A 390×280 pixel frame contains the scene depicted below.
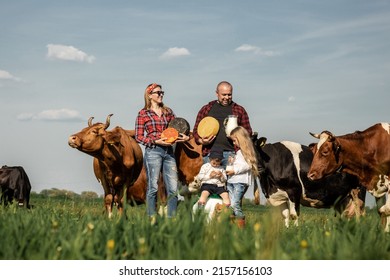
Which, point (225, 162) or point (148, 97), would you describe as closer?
point (225, 162)

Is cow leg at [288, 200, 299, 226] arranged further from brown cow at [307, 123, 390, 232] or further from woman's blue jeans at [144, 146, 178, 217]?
woman's blue jeans at [144, 146, 178, 217]

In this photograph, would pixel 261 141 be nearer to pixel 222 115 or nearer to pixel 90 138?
pixel 222 115

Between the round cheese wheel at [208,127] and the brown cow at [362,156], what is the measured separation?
2.79m

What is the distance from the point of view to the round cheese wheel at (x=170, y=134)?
9.91m

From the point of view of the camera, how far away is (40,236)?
6242mm

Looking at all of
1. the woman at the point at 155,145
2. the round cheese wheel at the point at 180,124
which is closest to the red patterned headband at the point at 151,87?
the woman at the point at 155,145

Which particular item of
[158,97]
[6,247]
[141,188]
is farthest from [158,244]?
[141,188]

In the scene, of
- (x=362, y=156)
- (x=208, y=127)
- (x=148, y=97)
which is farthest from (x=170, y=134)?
(x=362, y=156)

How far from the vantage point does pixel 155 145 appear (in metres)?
10.2

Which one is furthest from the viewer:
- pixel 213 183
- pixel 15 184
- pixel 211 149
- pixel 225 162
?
pixel 15 184

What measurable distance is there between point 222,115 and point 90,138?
10.1ft

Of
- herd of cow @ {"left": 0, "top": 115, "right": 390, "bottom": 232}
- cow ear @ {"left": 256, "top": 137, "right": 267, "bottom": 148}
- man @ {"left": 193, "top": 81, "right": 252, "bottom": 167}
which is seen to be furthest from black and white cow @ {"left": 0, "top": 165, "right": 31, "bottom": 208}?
man @ {"left": 193, "top": 81, "right": 252, "bottom": 167}
